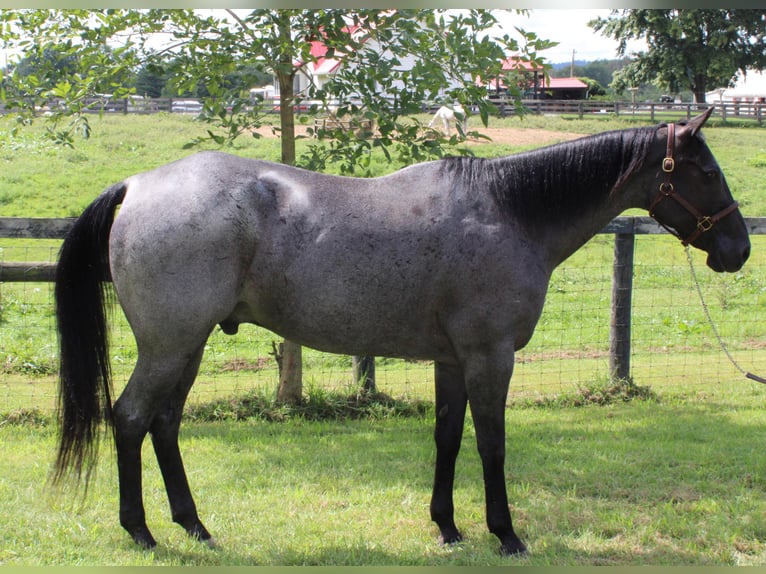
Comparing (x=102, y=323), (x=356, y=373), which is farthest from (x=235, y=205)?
(x=356, y=373)

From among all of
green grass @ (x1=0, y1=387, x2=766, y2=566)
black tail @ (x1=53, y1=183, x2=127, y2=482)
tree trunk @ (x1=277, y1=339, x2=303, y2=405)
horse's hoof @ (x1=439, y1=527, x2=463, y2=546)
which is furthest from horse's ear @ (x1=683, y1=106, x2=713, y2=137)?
tree trunk @ (x1=277, y1=339, x2=303, y2=405)

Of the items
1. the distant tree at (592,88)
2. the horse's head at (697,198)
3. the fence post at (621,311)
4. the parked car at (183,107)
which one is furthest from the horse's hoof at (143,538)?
the distant tree at (592,88)

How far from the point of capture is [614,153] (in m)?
3.73

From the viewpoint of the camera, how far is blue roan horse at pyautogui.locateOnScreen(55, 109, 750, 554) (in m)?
3.41

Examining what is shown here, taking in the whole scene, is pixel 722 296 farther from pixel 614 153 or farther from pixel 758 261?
pixel 614 153

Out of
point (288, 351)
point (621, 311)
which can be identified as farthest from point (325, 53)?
point (621, 311)

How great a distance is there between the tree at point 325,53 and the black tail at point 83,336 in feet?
5.79

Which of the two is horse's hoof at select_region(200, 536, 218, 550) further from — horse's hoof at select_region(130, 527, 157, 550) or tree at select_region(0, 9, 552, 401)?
tree at select_region(0, 9, 552, 401)

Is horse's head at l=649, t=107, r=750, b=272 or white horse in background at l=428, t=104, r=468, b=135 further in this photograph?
white horse in background at l=428, t=104, r=468, b=135

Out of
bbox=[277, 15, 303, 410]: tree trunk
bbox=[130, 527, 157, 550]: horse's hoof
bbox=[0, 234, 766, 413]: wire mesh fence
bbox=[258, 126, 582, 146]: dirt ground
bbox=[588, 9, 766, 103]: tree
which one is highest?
bbox=[588, 9, 766, 103]: tree

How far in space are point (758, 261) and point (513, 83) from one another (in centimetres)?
828

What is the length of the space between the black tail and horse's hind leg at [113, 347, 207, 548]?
0.25 meters

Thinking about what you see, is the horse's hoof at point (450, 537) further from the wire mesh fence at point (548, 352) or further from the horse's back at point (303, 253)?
the wire mesh fence at point (548, 352)

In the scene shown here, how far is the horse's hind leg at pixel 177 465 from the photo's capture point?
371 centimetres
